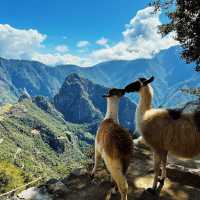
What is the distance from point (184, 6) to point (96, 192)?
17288 mm

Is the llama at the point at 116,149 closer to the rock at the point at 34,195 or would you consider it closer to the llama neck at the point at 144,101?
the llama neck at the point at 144,101

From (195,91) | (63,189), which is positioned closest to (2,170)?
(195,91)

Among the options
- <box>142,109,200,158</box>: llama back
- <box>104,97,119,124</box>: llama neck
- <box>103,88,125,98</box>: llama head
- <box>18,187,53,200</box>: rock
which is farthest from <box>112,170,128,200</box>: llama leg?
<box>18,187,53,200</box>: rock

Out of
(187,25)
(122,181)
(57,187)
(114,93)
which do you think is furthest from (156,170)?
(187,25)

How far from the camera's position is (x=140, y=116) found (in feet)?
41.1

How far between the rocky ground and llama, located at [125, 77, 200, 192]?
1.65ft

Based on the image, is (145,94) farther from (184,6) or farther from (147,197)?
(184,6)

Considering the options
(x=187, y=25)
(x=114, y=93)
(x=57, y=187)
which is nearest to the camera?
(x=114, y=93)

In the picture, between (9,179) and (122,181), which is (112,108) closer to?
(122,181)

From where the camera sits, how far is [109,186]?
488 inches

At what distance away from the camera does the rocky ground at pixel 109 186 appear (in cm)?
1195

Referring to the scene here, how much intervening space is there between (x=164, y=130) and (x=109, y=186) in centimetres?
251

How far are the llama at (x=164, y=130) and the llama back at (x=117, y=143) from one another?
1388 millimetres

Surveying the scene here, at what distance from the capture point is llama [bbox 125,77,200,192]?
462 inches
